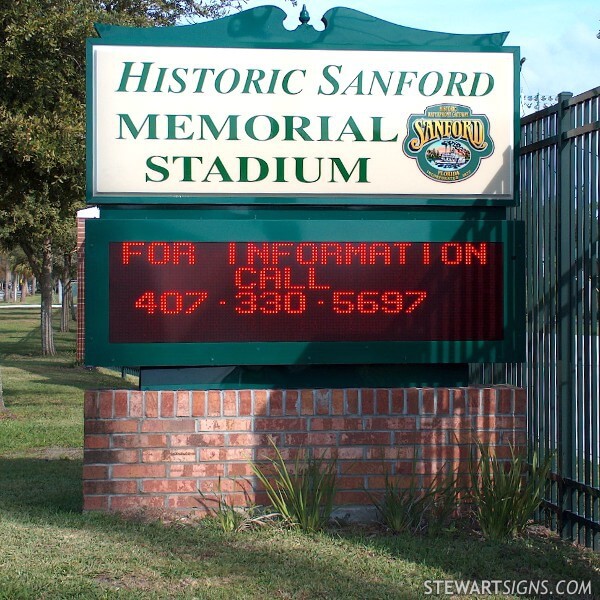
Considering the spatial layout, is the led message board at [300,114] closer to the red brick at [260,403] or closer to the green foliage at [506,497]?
the red brick at [260,403]

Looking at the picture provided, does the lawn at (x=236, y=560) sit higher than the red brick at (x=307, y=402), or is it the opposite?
the red brick at (x=307, y=402)

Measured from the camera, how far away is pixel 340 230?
705 cm

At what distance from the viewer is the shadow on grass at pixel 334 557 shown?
5.59m

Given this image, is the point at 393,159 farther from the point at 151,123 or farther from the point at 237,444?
the point at 237,444

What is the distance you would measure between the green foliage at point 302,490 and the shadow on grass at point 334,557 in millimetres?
169

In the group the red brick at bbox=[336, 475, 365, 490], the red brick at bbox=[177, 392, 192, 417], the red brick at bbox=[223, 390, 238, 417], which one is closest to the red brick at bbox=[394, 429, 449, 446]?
A: the red brick at bbox=[336, 475, 365, 490]

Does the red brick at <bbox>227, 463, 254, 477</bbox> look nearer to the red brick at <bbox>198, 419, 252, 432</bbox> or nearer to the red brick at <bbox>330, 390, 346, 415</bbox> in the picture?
the red brick at <bbox>198, 419, 252, 432</bbox>

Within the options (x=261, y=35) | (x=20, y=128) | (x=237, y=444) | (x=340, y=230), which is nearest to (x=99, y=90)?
(x=261, y=35)

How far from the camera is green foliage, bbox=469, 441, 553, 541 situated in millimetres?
6711

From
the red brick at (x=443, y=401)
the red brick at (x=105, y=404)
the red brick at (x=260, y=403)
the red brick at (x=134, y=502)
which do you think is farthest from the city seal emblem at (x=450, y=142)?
the red brick at (x=134, y=502)

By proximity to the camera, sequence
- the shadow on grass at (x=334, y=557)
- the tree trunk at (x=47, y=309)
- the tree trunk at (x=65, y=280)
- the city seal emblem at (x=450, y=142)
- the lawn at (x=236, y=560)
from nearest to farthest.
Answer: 1. the lawn at (x=236, y=560)
2. the shadow on grass at (x=334, y=557)
3. the city seal emblem at (x=450, y=142)
4. the tree trunk at (x=47, y=309)
5. the tree trunk at (x=65, y=280)

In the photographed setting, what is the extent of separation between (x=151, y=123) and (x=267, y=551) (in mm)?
3001

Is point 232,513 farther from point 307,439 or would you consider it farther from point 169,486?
point 307,439

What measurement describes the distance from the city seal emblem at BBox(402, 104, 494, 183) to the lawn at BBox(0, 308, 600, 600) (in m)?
2.51
